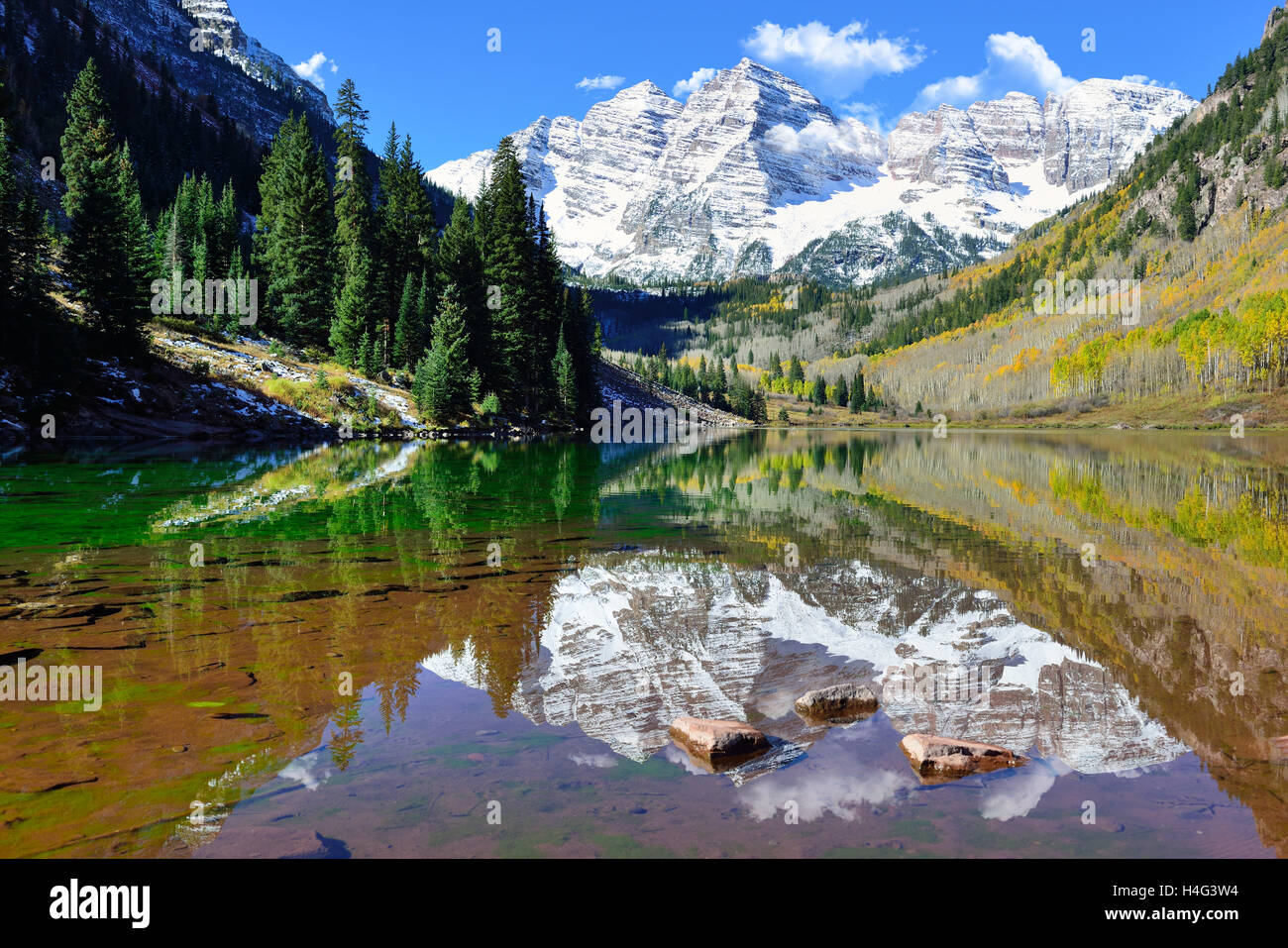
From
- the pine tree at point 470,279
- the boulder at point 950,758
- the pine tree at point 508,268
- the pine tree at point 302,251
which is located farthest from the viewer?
the pine tree at point 508,268

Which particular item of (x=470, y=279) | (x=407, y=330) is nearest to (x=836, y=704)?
(x=407, y=330)

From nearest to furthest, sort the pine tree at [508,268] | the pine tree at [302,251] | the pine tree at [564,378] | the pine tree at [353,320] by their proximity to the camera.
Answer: the pine tree at [353,320]
the pine tree at [302,251]
the pine tree at [508,268]
the pine tree at [564,378]

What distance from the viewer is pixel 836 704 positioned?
336 inches

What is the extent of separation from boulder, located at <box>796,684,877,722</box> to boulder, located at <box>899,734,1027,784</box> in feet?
3.57

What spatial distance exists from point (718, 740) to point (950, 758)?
6.98 feet

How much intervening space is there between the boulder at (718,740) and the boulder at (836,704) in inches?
40.4

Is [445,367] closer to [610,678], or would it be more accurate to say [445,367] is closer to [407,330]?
[407,330]

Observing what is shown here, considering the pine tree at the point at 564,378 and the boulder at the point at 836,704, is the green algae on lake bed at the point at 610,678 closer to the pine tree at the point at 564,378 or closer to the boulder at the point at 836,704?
the boulder at the point at 836,704

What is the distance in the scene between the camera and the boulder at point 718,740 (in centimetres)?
717

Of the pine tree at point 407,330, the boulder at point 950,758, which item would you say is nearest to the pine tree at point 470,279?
the pine tree at point 407,330

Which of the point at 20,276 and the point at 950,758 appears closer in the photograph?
the point at 950,758

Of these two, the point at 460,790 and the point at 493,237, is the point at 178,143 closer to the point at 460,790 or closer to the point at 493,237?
the point at 493,237

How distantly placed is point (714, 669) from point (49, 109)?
133 metres

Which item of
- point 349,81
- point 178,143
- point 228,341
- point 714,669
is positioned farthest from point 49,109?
point 714,669
